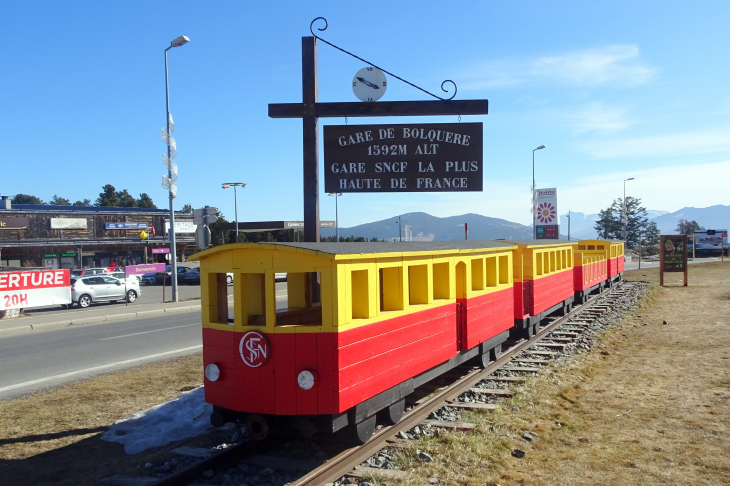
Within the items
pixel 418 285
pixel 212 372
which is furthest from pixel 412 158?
pixel 212 372

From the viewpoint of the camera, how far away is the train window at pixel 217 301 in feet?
19.9

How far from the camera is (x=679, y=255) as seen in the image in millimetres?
26531

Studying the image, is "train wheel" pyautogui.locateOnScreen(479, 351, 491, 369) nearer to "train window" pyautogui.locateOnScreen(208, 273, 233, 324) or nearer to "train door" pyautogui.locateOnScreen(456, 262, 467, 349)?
→ "train door" pyautogui.locateOnScreen(456, 262, 467, 349)

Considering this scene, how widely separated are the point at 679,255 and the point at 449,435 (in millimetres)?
24774

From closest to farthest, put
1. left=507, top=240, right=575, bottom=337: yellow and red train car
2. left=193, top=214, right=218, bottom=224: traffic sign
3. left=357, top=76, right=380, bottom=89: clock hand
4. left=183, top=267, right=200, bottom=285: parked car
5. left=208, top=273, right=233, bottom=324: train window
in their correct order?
left=208, top=273, right=233, bottom=324: train window → left=357, top=76, right=380, bottom=89: clock hand → left=193, top=214, right=218, bottom=224: traffic sign → left=507, top=240, right=575, bottom=337: yellow and red train car → left=183, top=267, right=200, bottom=285: parked car

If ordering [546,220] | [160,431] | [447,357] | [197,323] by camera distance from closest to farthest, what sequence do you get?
[160,431] < [447,357] < [197,323] < [546,220]

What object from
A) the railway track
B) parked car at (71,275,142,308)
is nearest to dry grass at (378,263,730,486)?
the railway track

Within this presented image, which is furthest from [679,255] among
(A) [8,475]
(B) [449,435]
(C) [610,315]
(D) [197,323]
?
(A) [8,475]

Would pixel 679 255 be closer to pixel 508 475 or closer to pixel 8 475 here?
pixel 508 475

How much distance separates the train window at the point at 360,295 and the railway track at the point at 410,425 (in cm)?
146

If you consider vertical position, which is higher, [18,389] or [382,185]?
[382,185]

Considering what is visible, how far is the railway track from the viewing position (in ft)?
17.3

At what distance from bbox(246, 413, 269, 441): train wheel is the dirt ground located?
3.70 ft

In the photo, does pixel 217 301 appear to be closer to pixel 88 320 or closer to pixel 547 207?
pixel 88 320
